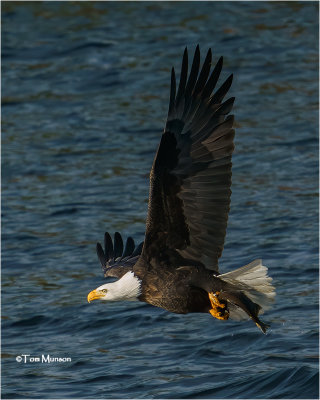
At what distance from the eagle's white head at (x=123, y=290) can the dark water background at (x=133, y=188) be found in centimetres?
166

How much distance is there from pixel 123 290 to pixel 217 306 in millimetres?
647

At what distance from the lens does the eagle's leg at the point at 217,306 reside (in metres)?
7.09

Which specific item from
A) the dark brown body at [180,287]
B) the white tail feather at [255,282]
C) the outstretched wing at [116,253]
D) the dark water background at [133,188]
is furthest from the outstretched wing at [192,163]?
the dark water background at [133,188]

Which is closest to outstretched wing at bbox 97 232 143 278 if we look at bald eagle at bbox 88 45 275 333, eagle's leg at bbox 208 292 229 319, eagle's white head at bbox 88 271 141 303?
eagle's white head at bbox 88 271 141 303

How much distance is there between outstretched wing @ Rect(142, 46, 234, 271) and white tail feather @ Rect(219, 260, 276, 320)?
14.3 inches

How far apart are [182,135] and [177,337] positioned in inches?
121

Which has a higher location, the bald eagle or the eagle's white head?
the bald eagle

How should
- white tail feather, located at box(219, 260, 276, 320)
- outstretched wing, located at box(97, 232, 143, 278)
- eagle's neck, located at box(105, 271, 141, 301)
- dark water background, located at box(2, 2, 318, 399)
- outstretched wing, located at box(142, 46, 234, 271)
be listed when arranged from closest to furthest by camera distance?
outstretched wing, located at box(142, 46, 234, 271)
white tail feather, located at box(219, 260, 276, 320)
eagle's neck, located at box(105, 271, 141, 301)
outstretched wing, located at box(97, 232, 143, 278)
dark water background, located at box(2, 2, 318, 399)

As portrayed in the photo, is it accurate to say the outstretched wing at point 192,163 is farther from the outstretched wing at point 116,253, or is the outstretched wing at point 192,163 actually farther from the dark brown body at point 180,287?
the outstretched wing at point 116,253

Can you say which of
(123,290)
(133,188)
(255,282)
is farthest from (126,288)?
(133,188)

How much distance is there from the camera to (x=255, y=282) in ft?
23.1

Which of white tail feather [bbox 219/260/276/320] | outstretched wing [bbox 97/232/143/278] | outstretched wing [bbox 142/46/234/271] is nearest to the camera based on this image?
outstretched wing [bbox 142/46/234/271]

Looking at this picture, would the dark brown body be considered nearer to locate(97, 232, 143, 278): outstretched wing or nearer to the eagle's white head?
the eagle's white head

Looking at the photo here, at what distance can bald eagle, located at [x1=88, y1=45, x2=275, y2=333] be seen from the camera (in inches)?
273
